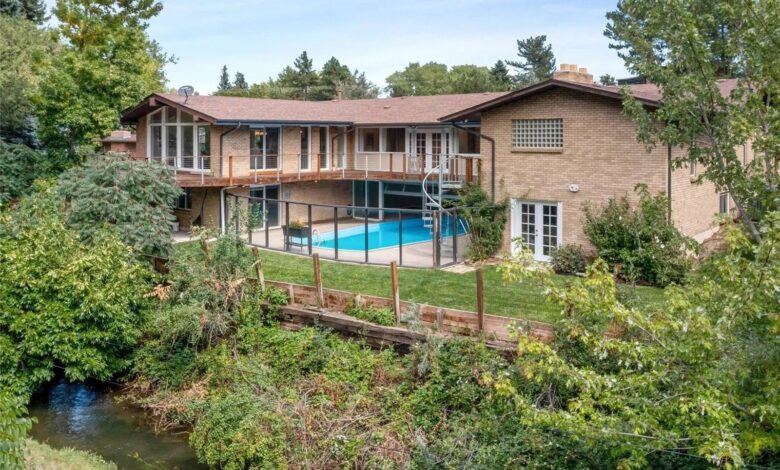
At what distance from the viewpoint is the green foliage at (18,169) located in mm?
26867

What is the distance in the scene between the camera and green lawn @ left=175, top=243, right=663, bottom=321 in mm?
16484

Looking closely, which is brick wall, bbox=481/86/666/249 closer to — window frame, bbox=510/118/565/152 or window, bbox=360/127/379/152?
window frame, bbox=510/118/565/152

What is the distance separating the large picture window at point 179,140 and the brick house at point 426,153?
5 cm

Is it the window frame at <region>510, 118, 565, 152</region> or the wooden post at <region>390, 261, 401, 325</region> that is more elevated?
the window frame at <region>510, 118, 565, 152</region>

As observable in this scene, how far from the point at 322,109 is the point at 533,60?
3689 cm

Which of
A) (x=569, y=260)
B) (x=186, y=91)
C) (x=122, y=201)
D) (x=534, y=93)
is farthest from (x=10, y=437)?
(x=186, y=91)

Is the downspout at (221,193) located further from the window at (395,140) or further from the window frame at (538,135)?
the window frame at (538,135)

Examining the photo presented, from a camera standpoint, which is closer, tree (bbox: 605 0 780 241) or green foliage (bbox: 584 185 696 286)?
tree (bbox: 605 0 780 241)

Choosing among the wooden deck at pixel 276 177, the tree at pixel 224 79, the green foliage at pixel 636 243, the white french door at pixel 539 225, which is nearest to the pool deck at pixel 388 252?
the white french door at pixel 539 225

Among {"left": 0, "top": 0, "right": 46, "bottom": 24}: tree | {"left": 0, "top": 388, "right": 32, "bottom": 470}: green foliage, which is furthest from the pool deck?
{"left": 0, "top": 0, "right": 46, "bottom": 24}: tree

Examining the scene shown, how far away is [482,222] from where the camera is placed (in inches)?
865

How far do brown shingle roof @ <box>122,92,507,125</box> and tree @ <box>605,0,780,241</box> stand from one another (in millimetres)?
15265

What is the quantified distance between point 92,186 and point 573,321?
48.2 feet

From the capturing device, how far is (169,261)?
18.5 m
